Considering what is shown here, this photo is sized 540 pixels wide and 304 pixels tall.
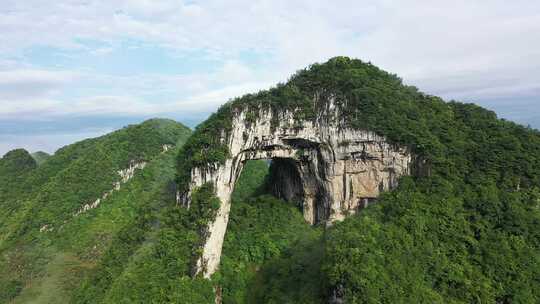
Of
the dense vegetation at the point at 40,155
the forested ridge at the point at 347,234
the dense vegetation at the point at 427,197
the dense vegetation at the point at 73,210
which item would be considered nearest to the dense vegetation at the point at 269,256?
the forested ridge at the point at 347,234

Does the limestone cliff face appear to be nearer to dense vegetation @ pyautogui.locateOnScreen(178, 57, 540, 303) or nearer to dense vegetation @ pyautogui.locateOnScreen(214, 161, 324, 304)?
dense vegetation @ pyautogui.locateOnScreen(178, 57, 540, 303)

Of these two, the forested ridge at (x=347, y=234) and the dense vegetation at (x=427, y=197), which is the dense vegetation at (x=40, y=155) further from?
the dense vegetation at (x=427, y=197)

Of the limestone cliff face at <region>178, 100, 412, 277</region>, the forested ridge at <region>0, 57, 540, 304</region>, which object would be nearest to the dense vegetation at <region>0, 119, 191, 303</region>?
the forested ridge at <region>0, 57, 540, 304</region>

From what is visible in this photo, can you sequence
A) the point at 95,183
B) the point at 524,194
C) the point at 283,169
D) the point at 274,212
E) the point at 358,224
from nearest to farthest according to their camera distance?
1. the point at 358,224
2. the point at 524,194
3. the point at 274,212
4. the point at 283,169
5. the point at 95,183

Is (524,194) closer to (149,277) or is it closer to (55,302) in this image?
(149,277)

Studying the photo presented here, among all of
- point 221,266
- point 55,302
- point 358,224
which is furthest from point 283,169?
point 55,302

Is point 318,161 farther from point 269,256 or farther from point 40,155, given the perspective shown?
point 40,155
